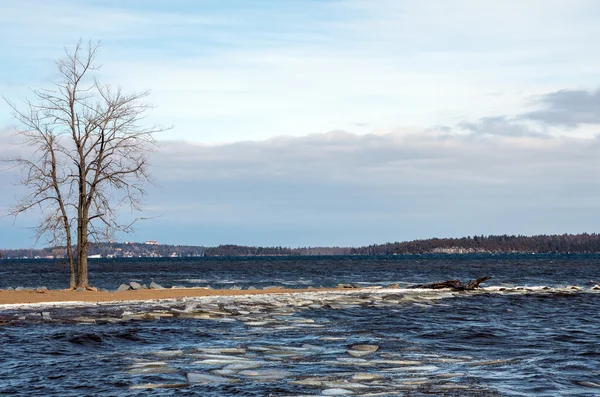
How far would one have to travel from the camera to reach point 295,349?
12.8 meters

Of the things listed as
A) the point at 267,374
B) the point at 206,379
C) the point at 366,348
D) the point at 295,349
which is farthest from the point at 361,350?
the point at 206,379

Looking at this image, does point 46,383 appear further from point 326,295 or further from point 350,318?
point 326,295

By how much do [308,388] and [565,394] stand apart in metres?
3.35

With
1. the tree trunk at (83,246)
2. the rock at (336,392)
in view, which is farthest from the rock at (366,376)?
the tree trunk at (83,246)

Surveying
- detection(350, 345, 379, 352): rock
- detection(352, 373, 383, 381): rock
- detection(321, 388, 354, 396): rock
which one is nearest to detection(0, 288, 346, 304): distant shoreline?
detection(350, 345, 379, 352): rock

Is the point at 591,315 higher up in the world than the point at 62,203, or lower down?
lower down

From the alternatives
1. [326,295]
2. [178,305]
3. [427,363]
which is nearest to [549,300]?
[326,295]

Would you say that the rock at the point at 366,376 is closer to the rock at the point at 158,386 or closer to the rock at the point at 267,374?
the rock at the point at 267,374

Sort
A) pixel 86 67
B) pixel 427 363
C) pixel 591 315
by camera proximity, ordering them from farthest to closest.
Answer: pixel 86 67
pixel 591 315
pixel 427 363

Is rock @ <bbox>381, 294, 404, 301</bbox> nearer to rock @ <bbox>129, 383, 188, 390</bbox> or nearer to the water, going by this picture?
the water

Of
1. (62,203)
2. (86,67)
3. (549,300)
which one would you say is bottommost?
(549,300)

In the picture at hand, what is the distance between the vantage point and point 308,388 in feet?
30.7

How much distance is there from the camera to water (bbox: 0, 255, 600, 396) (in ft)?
31.5

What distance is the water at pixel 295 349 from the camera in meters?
9.61
